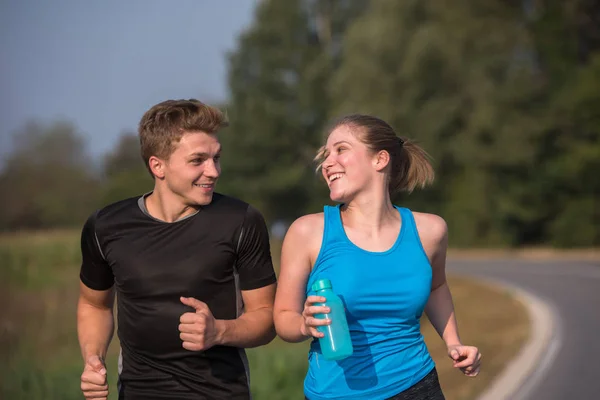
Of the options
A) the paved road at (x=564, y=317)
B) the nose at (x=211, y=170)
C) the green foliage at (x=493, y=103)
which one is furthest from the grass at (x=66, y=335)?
the green foliage at (x=493, y=103)

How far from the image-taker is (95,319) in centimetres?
406

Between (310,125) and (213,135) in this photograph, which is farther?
(310,125)

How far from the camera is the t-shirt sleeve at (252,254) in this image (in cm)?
381

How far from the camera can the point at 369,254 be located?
12.1ft

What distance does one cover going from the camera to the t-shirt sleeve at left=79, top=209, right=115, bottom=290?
155 inches

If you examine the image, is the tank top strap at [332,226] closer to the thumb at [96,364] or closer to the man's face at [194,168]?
the man's face at [194,168]

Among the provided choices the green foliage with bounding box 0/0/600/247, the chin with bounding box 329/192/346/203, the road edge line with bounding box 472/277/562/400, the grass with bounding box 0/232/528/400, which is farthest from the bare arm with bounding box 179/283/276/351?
the green foliage with bounding box 0/0/600/247

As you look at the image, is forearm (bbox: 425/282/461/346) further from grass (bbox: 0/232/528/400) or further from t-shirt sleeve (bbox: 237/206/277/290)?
grass (bbox: 0/232/528/400)

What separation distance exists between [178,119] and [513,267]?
72.4ft

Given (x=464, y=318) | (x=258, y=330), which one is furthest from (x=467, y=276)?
(x=258, y=330)

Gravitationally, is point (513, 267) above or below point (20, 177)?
below

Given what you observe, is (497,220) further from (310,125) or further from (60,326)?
(60,326)

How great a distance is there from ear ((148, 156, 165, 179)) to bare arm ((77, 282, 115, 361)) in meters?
0.54

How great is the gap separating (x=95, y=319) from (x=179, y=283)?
0.53 meters
